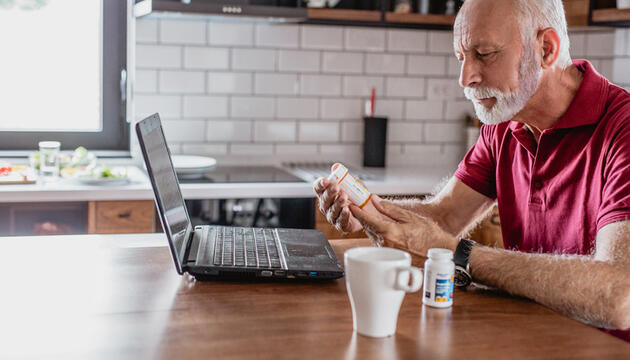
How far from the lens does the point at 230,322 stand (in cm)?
116

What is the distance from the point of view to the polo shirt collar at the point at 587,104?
168cm

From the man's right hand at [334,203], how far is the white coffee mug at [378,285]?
0.45 m

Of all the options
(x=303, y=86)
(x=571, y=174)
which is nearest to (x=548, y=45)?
(x=571, y=174)

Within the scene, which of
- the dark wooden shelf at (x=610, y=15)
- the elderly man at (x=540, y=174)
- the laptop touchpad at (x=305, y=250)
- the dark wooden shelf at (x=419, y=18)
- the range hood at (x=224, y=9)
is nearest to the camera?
the elderly man at (x=540, y=174)

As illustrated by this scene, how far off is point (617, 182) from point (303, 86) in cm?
207

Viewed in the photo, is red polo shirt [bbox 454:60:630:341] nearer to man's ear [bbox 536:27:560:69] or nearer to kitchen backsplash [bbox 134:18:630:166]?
man's ear [bbox 536:27:560:69]

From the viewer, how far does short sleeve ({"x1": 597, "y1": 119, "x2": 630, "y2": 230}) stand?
1.45m

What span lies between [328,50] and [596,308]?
2316mm

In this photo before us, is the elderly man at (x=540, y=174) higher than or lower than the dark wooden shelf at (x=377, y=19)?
lower

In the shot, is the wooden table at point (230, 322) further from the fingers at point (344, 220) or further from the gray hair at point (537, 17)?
the gray hair at point (537, 17)

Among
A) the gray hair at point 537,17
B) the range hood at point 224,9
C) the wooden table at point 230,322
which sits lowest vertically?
the wooden table at point 230,322

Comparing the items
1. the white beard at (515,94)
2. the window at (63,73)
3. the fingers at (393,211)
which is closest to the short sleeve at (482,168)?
the white beard at (515,94)

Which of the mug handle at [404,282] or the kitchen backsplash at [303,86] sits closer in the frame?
the mug handle at [404,282]

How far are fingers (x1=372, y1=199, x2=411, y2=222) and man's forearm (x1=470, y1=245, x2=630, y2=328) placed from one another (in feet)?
0.88
